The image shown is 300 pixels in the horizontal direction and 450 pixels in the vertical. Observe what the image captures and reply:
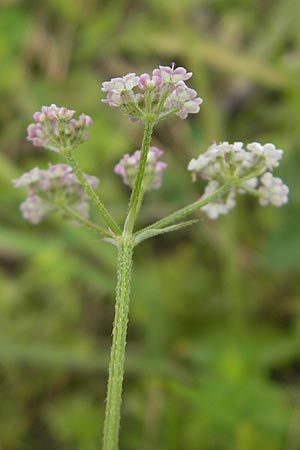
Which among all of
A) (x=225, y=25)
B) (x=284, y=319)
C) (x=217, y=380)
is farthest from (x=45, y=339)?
(x=225, y=25)

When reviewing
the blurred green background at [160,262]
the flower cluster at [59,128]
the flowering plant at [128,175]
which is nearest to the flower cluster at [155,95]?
the flowering plant at [128,175]

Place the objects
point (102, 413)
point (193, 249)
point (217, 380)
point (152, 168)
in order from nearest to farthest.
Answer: point (152, 168) → point (217, 380) → point (102, 413) → point (193, 249)

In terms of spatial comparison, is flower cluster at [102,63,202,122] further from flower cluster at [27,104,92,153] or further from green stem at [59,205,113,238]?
green stem at [59,205,113,238]

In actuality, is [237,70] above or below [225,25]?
below

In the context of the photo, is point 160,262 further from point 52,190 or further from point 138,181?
point 138,181

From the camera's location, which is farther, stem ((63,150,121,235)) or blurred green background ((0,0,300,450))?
blurred green background ((0,0,300,450))

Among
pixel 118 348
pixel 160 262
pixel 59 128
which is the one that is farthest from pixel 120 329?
pixel 160 262

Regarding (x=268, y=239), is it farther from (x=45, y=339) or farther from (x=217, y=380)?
(x=45, y=339)

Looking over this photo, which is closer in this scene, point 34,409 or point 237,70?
point 34,409

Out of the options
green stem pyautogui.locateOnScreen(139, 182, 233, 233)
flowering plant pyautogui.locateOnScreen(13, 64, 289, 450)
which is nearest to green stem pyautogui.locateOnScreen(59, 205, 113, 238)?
flowering plant pyautogui.locateOnScreen(13, 64, 289, 450)
